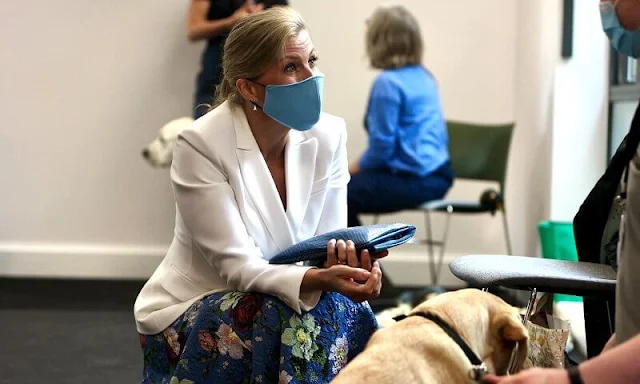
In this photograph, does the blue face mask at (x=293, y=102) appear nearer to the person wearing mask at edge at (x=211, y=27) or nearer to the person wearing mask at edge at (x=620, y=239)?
the person wearing mask at edge at (x=620, y=239)

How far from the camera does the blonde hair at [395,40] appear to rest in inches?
164

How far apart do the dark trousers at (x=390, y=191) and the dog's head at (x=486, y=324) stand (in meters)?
2.44

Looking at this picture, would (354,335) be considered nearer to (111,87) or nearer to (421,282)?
(421,282)

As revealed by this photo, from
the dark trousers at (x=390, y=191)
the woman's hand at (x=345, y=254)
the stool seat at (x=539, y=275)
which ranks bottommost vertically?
the dark trousers at (x=390, y=191)

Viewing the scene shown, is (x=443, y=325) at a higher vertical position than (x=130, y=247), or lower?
higher

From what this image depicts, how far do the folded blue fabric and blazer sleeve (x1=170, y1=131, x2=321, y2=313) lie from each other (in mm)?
36

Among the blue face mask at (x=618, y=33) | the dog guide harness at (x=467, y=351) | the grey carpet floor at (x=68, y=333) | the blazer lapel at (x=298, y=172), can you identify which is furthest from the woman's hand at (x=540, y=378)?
the grey carpet floor at (x=68, y=333)

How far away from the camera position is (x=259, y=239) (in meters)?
2.17

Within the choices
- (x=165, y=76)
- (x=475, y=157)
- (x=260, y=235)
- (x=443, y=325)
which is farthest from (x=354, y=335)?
(x=165, y=76)

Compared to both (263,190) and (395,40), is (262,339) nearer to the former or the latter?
(263,190)

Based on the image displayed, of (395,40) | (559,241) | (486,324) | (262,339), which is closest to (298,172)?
(262,339)

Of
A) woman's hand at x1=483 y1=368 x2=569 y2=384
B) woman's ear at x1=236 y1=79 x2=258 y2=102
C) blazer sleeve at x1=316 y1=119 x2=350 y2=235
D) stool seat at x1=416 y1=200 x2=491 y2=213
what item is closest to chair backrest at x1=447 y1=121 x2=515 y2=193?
stool seat at x1=416 y1=200 x2=491 y2=213

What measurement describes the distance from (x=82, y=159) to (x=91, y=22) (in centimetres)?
80

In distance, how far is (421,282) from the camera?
5.02 m
